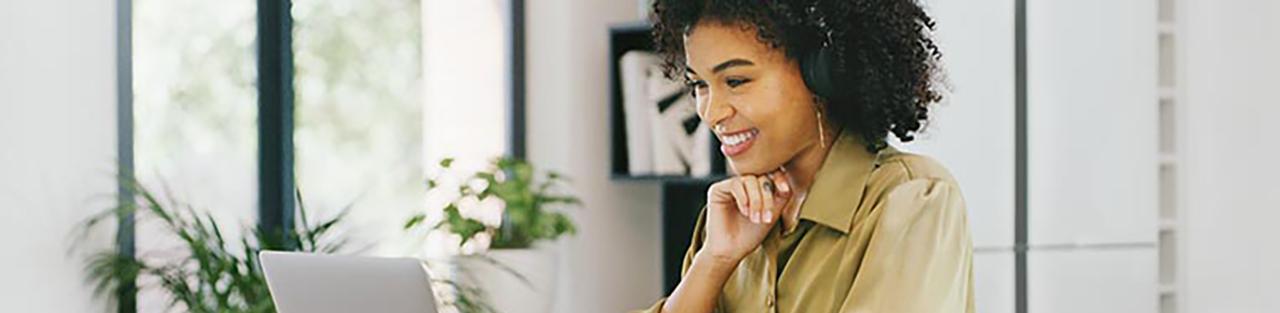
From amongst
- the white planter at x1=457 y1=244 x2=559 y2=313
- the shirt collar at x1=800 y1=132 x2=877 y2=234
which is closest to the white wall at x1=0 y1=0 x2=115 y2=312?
the white planter at x1=457 y1=244 x2=559 y2=313

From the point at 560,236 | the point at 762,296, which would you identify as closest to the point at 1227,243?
the point at 762,296

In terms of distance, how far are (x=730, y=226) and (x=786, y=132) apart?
141mm

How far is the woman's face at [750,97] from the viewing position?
1.55 m

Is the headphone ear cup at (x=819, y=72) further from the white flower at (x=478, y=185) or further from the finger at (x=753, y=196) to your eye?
the white flower at (x=478, y=185)

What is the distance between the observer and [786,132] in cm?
157

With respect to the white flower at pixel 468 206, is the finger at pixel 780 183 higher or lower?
higher

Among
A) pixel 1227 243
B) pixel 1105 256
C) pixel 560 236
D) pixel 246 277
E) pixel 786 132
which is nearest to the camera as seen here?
pixel 786 132

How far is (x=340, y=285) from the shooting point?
171 cm

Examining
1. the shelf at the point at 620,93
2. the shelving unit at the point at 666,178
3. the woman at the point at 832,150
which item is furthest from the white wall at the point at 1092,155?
the woman at the point at 832,150

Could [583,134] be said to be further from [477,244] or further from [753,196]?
[753,196]

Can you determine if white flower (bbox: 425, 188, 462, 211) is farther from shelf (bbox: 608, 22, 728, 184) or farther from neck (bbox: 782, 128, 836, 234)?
neck (bbox: 782, 128, 836, 234)

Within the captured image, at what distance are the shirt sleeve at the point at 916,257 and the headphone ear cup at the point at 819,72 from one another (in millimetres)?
113

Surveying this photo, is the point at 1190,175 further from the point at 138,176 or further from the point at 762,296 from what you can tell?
the point at 138,176

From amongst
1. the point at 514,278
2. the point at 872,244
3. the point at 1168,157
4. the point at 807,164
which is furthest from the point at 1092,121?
the point at 872,244
